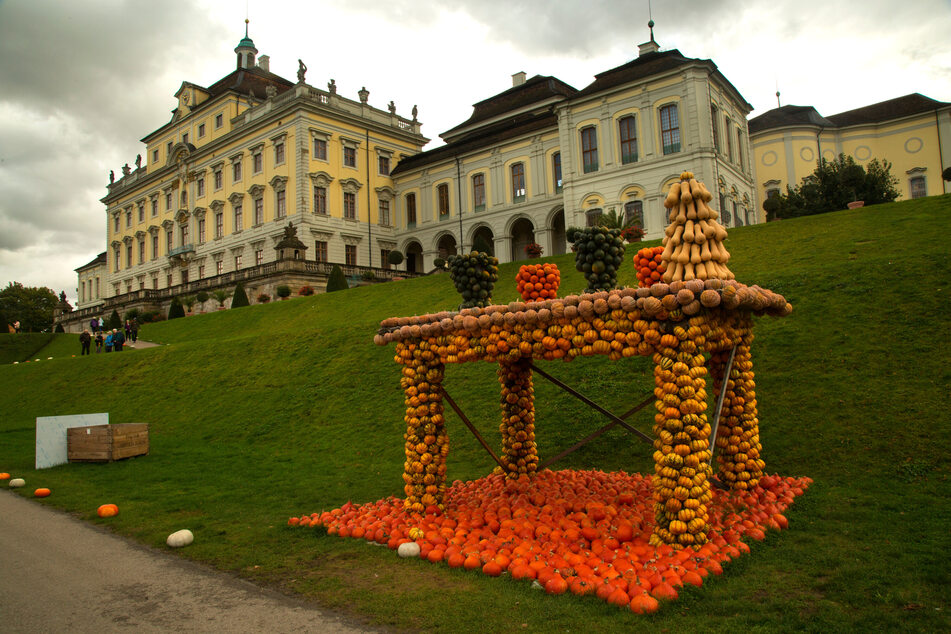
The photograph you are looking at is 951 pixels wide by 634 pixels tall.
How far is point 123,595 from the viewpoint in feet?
16.1

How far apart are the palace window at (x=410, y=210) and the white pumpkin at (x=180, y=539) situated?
44.2 m

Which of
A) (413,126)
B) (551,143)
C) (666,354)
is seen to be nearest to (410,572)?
(666,354)

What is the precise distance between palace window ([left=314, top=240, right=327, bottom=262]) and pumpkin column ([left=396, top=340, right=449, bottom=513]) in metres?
39.6

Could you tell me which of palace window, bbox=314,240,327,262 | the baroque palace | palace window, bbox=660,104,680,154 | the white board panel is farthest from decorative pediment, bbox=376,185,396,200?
the white board panel

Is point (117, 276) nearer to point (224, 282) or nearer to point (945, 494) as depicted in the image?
point (224, 282)

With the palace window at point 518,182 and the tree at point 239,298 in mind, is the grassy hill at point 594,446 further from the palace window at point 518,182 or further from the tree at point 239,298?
the palace window at point 518,182

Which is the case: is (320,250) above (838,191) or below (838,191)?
above

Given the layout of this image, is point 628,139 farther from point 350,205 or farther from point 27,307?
point 27,307

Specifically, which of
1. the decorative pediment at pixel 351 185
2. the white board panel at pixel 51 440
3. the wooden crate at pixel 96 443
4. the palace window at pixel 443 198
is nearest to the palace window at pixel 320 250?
the decorative pediment at pixel 351 185

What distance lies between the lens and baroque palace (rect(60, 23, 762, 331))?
34.3 metres

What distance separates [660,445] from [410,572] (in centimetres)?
246

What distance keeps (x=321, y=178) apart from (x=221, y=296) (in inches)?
480

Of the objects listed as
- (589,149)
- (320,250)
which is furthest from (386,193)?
(589,149)

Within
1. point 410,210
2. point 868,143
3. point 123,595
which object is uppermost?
point 868,143
